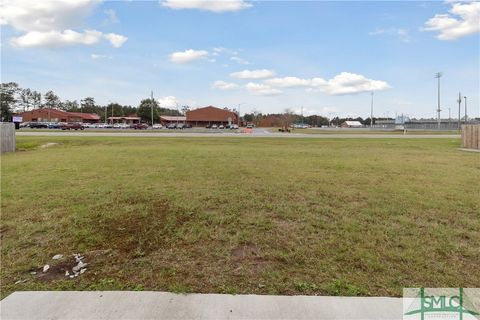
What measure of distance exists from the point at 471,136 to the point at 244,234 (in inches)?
787

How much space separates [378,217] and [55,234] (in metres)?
4.55

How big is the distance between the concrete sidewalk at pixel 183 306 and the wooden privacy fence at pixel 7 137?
1732 centimetres

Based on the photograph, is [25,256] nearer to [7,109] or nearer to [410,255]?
[410,255]

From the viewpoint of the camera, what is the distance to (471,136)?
19.7 meters

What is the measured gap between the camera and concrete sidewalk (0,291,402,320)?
280cm

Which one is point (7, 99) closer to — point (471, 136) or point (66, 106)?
point (66, 106)

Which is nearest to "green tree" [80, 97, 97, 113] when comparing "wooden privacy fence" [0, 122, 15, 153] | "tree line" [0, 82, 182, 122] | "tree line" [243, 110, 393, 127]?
"tree line" [0, 82, 182, 122]

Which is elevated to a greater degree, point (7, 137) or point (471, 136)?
point (7, 137)

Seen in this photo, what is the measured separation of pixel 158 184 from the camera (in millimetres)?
7617

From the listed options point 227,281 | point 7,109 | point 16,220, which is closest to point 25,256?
point 16,220

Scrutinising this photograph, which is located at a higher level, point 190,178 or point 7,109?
point 7,109

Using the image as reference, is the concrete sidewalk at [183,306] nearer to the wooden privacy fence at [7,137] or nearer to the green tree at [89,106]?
the wooden privacy fence at [7,137]

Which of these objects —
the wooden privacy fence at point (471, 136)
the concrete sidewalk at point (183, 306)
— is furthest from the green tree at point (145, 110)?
the concrete sidewalk at point (183, 306)

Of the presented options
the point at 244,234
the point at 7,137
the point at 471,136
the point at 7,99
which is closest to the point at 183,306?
the point at 244,234
